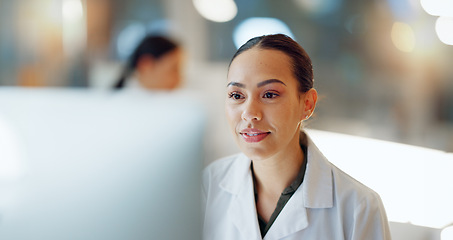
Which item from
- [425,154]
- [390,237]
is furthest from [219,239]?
[425,154]

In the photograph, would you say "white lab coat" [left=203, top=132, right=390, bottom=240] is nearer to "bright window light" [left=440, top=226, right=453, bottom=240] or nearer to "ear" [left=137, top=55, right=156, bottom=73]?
"bright window light" [left=440, top=226, right=453, bottom=240]

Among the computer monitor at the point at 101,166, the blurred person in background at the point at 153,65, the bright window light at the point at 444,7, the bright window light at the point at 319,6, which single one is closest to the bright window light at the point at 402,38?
the bright window light at the point at 319,6

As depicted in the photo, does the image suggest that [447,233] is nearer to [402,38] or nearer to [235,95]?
[235,95]

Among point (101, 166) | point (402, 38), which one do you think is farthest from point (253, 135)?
point (402, 38)

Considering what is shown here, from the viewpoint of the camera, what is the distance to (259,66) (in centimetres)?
48

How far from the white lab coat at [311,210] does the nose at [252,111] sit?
114mm

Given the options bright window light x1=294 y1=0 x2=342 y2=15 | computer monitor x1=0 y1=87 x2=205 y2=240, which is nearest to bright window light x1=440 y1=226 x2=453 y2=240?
computer monitor x1=0 y1=87 x2=205 y2=240

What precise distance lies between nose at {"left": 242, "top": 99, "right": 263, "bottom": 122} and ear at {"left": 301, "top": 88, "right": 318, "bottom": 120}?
0.07 meters

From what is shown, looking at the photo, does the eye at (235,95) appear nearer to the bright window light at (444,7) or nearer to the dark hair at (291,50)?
the dark hair at (291,50)

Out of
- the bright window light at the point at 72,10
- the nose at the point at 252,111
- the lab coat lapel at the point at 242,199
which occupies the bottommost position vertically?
the lab coat lapel at the point at 242,199

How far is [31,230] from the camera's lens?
36cm

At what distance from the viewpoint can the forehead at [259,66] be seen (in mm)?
477

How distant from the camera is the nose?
48cm

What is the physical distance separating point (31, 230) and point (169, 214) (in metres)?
0.13
